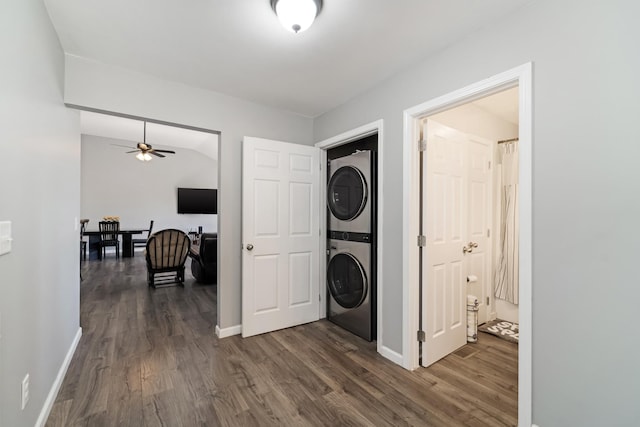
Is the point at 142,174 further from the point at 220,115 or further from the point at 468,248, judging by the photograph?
the point at 468,248

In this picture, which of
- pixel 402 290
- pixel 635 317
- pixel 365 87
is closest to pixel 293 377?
pixel 402 290

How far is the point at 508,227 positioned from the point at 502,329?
1.10 metres

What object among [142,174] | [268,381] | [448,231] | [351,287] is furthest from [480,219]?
[142,174]

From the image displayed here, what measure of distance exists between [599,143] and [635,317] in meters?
0.79

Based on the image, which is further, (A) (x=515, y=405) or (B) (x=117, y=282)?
(B) (x=117, y=282)

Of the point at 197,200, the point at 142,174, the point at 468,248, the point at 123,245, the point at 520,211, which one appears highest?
the point at 142,174

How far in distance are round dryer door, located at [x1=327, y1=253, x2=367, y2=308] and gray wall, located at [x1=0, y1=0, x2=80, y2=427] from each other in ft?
7.65

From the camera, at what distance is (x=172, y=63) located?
218cm

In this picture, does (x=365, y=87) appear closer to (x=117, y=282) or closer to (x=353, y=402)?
(x=353, y=402)

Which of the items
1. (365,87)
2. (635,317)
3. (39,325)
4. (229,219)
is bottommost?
(39,325)

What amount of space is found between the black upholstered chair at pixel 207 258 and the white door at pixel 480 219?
3.65 metres

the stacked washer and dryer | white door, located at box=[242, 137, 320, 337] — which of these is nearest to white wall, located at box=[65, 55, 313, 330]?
white door, located at box=[242, 137, 320, 337]

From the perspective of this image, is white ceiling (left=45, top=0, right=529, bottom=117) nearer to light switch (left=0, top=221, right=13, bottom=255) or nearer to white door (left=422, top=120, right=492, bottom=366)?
white door (left=422, top=120, right=492, bottom=366)

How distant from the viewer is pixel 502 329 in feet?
9.52
